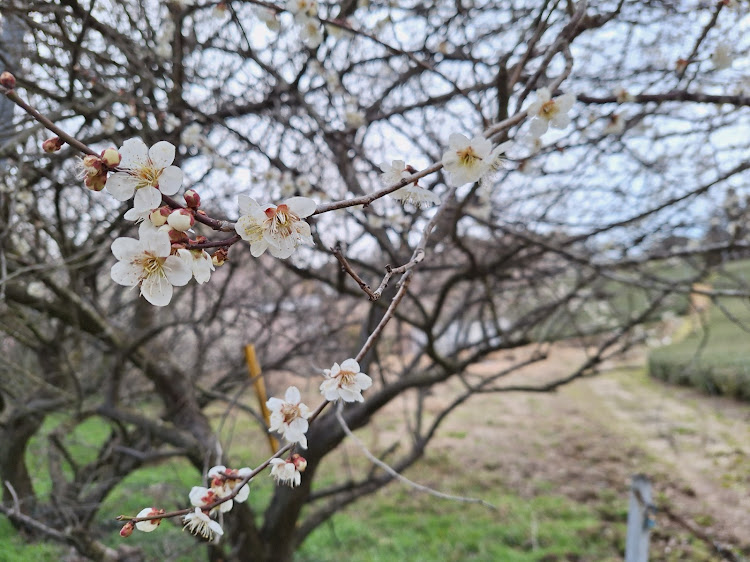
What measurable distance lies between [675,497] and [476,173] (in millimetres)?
6204

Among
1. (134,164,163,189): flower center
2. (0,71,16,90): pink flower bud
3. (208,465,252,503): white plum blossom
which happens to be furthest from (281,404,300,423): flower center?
(0,71,16,90): pink flower bud

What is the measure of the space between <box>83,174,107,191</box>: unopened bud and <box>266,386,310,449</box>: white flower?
474 millimetres

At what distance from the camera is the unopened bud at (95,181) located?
0.62 metres

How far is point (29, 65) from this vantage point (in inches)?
95.0

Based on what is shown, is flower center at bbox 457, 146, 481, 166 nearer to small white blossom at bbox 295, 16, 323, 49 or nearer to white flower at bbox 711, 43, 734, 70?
small white blossom at bbox 295, 16, 323, 49

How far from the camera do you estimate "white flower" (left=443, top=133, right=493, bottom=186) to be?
2.65 feet

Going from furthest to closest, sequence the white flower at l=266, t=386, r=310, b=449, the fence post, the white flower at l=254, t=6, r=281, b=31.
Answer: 1. the fence post
2. the white flower at l=254, t=6, r=281, b=31
3. the white flower at l=266, t=386, r=310, b=449

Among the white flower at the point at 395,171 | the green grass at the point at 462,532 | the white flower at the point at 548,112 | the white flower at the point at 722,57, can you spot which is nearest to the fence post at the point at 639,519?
the green grass at the point at 462,532

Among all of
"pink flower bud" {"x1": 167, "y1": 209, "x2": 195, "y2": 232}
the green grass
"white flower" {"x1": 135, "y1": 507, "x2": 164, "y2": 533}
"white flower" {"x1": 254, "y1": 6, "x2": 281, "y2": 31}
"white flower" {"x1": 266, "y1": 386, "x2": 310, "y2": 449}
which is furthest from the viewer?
the green grass

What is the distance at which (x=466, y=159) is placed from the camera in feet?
2.74

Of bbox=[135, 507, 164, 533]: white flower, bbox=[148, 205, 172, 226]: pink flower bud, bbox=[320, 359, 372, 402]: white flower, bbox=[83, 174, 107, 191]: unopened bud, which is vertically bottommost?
bbox=[135, 507, 164, 533]: white flower

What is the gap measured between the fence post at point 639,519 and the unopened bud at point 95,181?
278cm

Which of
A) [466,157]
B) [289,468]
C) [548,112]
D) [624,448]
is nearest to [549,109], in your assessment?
[548,112]

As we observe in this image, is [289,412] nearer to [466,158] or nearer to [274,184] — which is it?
[466,158]
